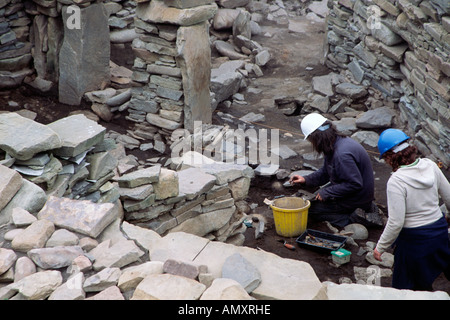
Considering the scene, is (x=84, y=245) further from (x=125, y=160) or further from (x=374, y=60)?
(x=374, y=60)

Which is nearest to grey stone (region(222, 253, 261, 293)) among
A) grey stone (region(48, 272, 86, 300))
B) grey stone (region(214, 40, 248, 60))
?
grey stone (region(48, 272, 86, 300))

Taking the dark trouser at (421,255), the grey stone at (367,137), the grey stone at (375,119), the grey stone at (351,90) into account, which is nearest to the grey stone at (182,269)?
the dark trouser at (421,255)

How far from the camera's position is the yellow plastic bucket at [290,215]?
19.8 feet

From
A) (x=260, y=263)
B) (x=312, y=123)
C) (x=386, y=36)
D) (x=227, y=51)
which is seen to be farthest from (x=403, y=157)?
(x=227, y=51)

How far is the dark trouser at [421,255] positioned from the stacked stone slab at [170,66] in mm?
4552

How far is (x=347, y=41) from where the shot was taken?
10922 mm

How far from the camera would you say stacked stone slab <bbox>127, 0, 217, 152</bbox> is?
788 cm

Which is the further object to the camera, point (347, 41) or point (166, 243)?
point (347, 41)

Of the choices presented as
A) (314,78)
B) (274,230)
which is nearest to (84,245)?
(274,230)

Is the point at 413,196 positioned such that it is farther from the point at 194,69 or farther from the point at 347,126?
the point at 347,126

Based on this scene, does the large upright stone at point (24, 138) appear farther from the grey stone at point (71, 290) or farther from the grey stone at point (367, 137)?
the grey stone at point (367, 137)

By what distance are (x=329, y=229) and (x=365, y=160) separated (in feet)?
3.01

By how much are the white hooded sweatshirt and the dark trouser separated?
0.25 feet

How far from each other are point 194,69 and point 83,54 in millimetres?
2202
